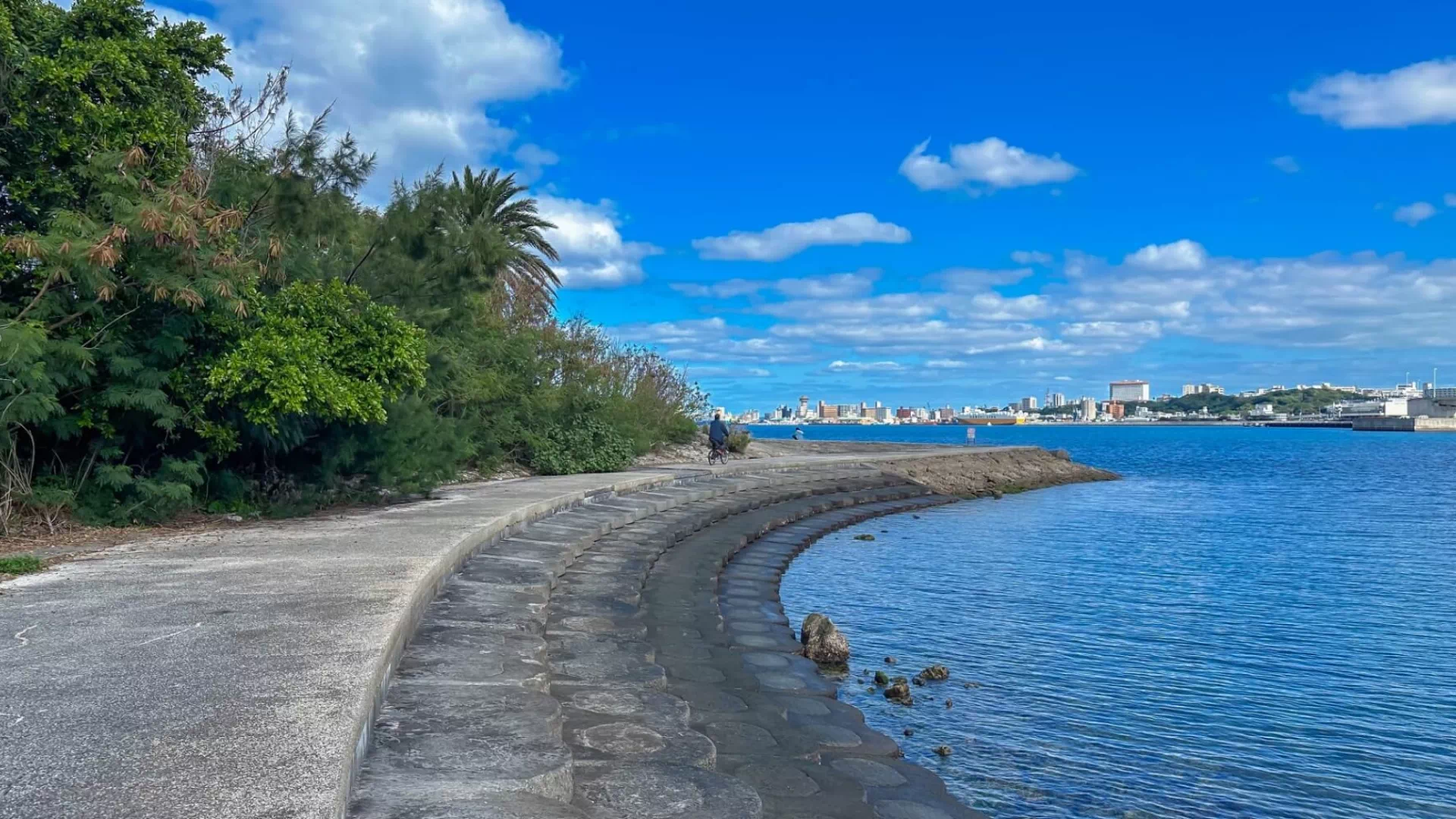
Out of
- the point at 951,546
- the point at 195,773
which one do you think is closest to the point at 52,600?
the point at 195,773

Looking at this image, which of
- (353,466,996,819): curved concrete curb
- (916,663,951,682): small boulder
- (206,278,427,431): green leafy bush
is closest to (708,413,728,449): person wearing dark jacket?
(353,466,996,819): curved concrete curb

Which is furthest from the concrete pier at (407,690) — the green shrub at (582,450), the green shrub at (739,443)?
the green shrub at (739,443)

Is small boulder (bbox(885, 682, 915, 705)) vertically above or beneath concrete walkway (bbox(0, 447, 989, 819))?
beneath

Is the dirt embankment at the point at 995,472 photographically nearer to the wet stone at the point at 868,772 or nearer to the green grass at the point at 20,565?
the wet stone at the point at 868,772

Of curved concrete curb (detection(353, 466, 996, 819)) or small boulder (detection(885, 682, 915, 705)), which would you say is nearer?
curved concrete curb (detection(353, 466, 996, 819))

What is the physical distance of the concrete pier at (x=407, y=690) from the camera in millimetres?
4086

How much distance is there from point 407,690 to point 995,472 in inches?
1400

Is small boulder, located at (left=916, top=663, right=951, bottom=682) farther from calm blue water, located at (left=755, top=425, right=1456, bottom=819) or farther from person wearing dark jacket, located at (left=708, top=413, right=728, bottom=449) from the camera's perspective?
person wearing dark jacket, located at (left=708, top=413, right=728, bottom=449)

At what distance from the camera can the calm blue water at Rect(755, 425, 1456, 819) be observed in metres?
7.36

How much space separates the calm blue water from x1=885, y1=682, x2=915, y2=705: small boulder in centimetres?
17

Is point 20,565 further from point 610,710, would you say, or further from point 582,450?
point 582,450

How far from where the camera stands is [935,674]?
9906 millimetres

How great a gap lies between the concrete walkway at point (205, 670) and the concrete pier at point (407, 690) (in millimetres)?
18

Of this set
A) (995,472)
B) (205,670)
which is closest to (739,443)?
(995,472)
